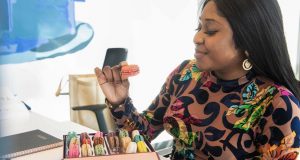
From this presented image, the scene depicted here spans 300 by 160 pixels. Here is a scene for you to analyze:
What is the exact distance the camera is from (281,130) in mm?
859

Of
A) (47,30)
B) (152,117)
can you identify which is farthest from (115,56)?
(152,117)

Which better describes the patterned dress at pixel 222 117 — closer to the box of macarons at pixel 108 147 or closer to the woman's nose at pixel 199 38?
the woman's nose at pixel 199 38

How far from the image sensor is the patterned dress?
0.87 metres

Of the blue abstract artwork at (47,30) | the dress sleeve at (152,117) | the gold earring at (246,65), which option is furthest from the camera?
the blue abstract artwork at (47,30)

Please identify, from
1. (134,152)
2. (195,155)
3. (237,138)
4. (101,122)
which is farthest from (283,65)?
(101,122)

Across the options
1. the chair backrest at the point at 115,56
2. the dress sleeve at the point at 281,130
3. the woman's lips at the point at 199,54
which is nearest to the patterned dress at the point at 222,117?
the dress sleeve at the point at 281,130

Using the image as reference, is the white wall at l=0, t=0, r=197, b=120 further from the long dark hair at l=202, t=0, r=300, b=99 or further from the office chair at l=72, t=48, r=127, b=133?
the long dark hair at l=202, t=0, r=300, b=99

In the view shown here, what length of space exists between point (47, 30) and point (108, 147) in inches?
51.3

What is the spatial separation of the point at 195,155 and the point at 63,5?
1278 mm

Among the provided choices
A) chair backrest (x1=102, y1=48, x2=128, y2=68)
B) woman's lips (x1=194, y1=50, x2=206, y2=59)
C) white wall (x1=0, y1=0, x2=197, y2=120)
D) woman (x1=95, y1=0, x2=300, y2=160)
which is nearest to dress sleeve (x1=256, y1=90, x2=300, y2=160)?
woman (x1=95, y1=0, x2=300, y2=160)

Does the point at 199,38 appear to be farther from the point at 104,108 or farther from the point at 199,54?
the point at 104,108

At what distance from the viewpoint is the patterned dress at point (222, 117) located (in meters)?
0.87

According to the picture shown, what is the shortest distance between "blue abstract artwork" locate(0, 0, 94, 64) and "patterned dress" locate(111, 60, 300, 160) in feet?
3.09

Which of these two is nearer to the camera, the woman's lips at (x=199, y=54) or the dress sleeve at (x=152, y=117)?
A: the woman's lips at (x=199, y=54)
